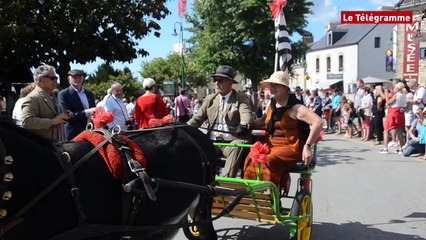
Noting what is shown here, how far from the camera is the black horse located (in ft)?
7.81

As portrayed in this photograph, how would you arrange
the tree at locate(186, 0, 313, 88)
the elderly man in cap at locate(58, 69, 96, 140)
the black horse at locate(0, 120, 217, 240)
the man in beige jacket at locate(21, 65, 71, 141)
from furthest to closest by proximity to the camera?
the tree at locate(186, 0, 313, 88) < the elderly man in cap at locate(58, 69, 96, 140) < the man in beige jacket at locate(21, 65, 71, 141) < the black horse at locate(0, 120, 217, 240)

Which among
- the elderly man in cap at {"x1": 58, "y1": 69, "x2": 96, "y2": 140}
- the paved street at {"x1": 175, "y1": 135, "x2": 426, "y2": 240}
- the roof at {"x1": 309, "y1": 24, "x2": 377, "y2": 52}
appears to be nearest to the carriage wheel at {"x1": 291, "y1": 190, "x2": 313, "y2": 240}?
the paved street at {"x1": 175, "y1": 135, "x2": 426, "y2": 240}

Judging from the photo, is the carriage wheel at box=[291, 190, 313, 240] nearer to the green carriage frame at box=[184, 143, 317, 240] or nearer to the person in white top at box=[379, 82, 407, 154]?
the green carriage frame at box=[184, 143, 317, 240]

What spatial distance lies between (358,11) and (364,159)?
7318 millimetres

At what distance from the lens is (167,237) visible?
356 cm

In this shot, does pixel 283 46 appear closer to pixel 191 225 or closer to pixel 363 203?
Answer: pixel 363 203

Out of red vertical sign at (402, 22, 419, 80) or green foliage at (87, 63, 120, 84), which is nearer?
red vertical sign at (402, 22, 419, 80)

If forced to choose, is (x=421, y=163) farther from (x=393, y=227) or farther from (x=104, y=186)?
(x=104, y=186)

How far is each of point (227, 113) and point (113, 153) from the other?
2.70m

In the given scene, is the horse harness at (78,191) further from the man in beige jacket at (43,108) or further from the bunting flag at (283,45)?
the bunting flag at (283,45)

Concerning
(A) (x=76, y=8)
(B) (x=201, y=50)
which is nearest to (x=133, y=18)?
(A) (x=76, y=8)

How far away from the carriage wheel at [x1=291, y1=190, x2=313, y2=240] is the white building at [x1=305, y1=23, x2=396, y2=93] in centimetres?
4203

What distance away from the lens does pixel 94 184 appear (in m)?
2.78

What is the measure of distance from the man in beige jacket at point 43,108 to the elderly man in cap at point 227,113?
157 centimetres
